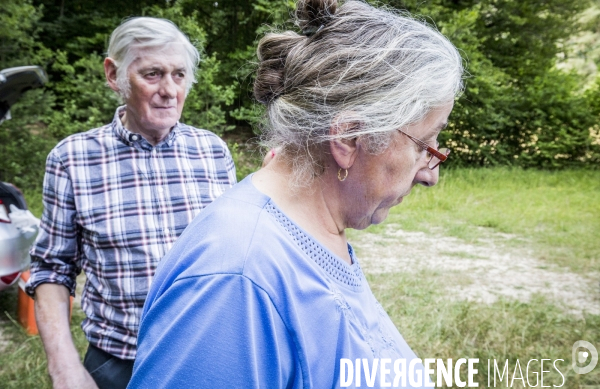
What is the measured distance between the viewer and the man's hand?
5.37 ft

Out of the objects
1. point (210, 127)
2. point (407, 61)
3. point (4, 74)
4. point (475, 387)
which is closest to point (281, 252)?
point (407, 61)

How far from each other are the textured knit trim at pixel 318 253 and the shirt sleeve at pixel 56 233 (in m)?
1.00

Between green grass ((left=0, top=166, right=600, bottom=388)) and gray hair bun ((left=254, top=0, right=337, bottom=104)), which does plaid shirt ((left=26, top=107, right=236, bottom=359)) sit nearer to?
green grass ((left=0, top=166, right=600, bottom=388))

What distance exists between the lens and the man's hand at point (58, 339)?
1637 millimetres

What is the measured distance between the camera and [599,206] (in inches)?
314

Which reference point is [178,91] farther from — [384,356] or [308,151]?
[384,356]

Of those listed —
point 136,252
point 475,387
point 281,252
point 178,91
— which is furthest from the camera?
point 475,387

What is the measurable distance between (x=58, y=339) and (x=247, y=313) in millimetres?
1135

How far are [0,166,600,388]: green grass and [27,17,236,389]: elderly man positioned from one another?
0.36 metres

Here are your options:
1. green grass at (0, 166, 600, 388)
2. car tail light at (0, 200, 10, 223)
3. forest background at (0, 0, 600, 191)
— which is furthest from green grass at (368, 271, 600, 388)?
forest background at (0, 0, 600, 191)

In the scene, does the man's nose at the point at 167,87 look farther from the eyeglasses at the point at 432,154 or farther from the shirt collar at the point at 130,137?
the eyeglasses at the point at 432,154

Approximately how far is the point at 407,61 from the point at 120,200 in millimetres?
1130

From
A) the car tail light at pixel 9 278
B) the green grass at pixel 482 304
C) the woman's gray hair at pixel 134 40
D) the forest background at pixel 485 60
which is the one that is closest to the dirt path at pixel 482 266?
the green grass at pixel 482 304

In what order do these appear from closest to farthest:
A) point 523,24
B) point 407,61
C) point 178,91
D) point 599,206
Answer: point 407,61 → point 178,91 → point 599,206 → point 523,24
